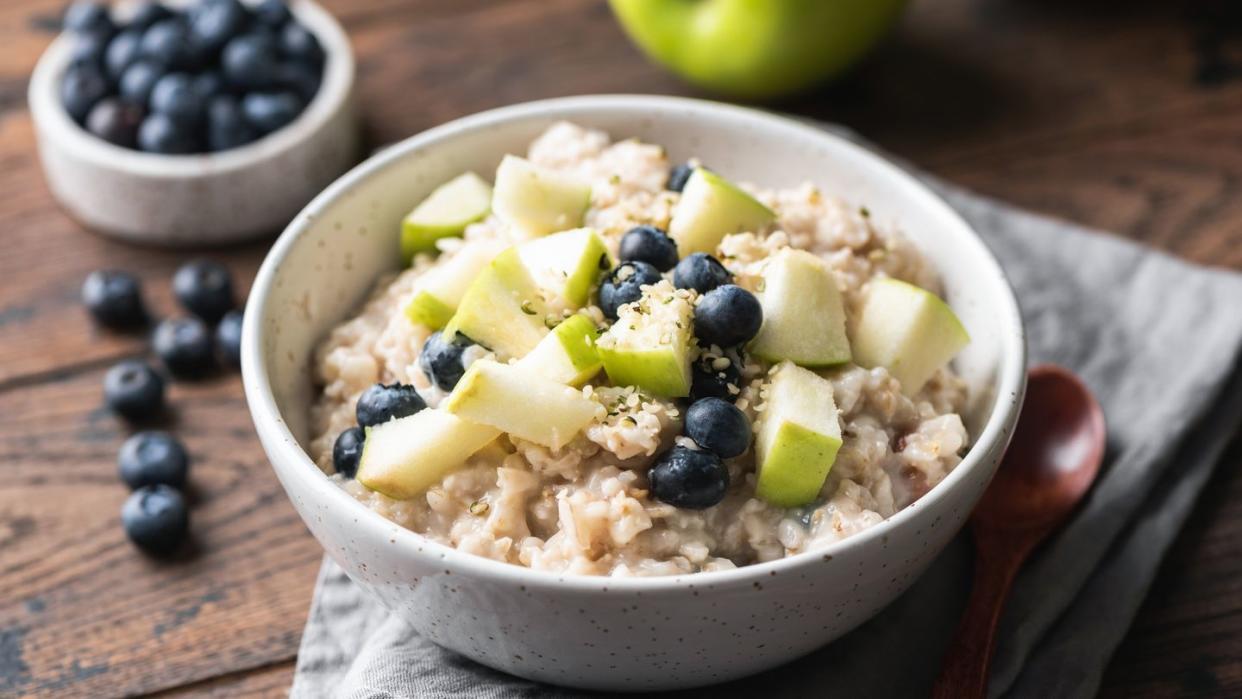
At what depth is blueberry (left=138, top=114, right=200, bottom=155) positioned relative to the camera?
289cm

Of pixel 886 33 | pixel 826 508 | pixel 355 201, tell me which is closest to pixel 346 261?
pixel 355 201

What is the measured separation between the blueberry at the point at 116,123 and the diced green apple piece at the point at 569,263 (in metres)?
1.48

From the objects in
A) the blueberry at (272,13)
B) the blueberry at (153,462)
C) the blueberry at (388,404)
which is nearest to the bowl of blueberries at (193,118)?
the blueberry at (272,13)

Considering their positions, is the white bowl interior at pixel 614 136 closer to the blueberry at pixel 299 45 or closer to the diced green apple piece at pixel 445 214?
the diced green apple piece at pixel 445 214

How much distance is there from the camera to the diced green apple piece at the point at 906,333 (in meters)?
1.86

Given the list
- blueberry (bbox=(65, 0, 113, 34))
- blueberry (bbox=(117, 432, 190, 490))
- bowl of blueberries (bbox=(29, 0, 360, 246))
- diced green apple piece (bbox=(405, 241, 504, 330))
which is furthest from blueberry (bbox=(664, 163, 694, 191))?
blueberry (bbox=(65, 0, 113, 34))

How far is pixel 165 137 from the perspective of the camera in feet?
9.45

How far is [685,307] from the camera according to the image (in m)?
1.76

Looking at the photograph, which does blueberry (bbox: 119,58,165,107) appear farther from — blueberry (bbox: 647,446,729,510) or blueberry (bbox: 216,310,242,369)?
blueberry (bbox: 647,446,729,510)

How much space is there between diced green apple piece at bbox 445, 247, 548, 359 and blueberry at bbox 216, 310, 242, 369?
36.3 inches

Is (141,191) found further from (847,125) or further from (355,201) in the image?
(847,125)

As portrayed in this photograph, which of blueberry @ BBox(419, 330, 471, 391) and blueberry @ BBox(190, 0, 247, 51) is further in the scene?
blueberry @ BBox(190, 0, 247, 51)

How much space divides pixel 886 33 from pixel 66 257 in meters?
2.12

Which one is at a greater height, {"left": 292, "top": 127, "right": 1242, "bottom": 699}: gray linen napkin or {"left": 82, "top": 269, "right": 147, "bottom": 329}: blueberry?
{"left": 292, "top": 127, "right": 1242, "bottom": 699}: gray linen napkin
